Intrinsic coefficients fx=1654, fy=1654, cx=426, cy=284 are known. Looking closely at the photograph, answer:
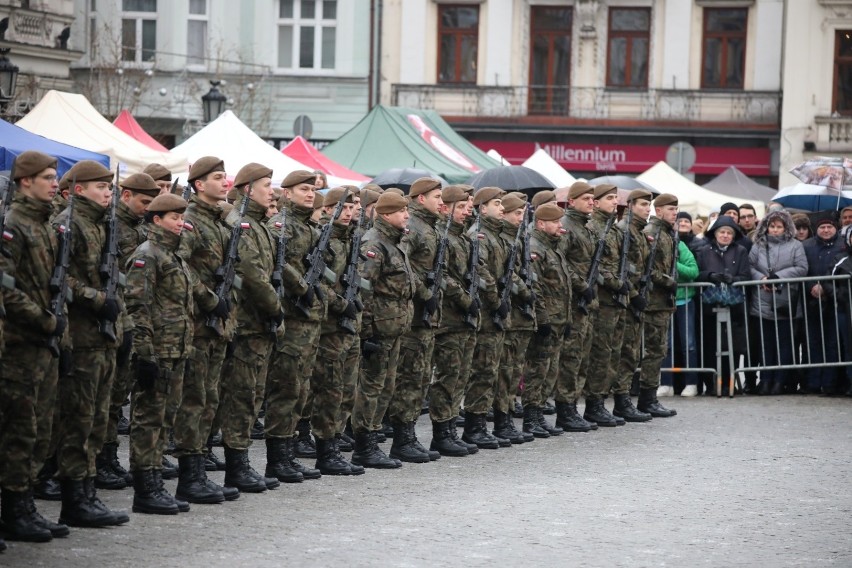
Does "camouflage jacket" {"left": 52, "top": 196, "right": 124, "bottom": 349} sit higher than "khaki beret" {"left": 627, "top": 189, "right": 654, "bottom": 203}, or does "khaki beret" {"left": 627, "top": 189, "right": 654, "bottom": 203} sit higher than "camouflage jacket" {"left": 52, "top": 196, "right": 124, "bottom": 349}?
"khaki beret" {"left": 627, "top": 189, "right": 654, "bottom": 203}

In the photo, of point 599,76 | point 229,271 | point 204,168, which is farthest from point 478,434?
point 599,76

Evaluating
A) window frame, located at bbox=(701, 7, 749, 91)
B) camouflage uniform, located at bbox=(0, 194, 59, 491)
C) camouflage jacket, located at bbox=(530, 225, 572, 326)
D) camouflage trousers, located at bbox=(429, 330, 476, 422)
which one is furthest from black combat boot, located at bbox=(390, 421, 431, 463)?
window frame, located at bbox=(701, 7, 749, 91)

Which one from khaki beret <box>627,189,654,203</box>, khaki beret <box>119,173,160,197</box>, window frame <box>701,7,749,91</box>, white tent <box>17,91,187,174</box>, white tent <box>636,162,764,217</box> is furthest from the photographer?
window frame <box>701,7,749,91</box>

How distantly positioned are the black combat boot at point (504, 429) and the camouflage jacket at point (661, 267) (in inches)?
101

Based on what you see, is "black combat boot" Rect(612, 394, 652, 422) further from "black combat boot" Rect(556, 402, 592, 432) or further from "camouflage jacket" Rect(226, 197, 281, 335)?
"camouflage jacket" Rect(226, 197, 281, 335)

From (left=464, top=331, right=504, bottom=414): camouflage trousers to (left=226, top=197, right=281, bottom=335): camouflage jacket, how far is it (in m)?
2.93

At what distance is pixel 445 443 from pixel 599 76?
28301mm

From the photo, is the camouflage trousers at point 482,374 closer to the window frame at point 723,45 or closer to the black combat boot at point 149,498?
the black combat boot at point 149,498

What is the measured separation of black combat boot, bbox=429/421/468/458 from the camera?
1240cm

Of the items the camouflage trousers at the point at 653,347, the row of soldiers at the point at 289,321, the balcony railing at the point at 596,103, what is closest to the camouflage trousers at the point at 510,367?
the row of soldiers at the point at 289,321

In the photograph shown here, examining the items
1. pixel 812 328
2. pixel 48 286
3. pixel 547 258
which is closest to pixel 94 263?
pixel 48 286

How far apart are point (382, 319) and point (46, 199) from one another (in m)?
3.66

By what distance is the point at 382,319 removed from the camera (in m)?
11.7

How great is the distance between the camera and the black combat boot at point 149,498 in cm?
931
